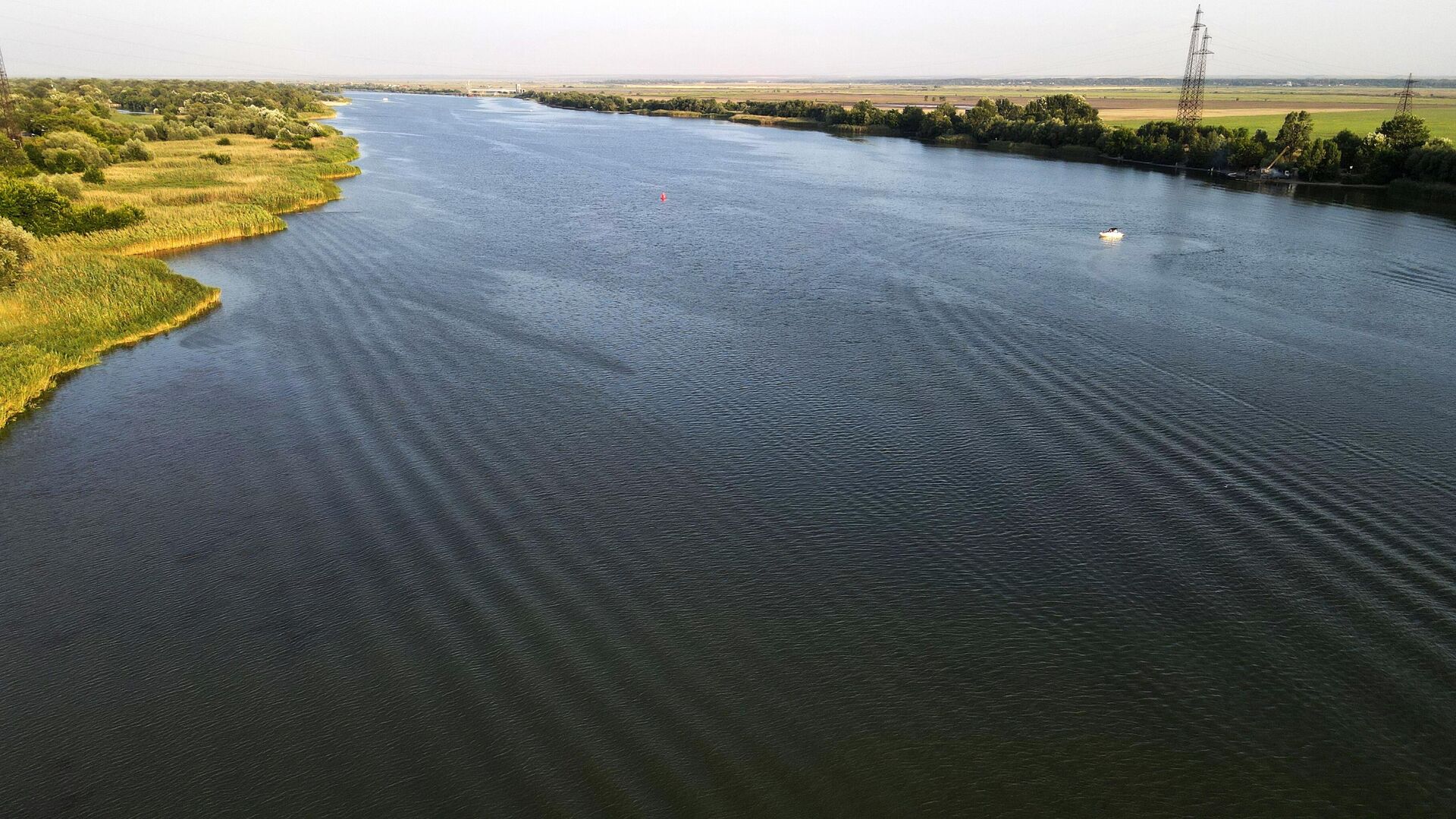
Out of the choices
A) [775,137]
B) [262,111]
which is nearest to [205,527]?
[262,111]

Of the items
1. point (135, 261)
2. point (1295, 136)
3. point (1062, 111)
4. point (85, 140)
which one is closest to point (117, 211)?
point (135, 261)

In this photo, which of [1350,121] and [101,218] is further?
[1350,121]

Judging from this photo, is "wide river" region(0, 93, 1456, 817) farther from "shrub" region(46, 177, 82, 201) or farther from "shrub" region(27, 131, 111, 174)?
"shrub" region(27, 131, 111, 174)

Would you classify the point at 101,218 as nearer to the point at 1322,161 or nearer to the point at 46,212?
the point at 46,212

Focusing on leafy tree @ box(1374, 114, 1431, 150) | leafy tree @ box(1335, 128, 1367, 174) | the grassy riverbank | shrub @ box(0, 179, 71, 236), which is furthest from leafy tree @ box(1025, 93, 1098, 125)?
shrub @ box(0, 179, 71, 236)

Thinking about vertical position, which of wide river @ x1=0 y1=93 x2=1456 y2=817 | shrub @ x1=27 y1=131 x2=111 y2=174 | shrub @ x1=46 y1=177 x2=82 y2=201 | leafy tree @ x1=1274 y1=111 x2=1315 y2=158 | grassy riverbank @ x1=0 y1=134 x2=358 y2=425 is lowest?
wide river @ x1=0 y1=93 x2=1456 y2=817
